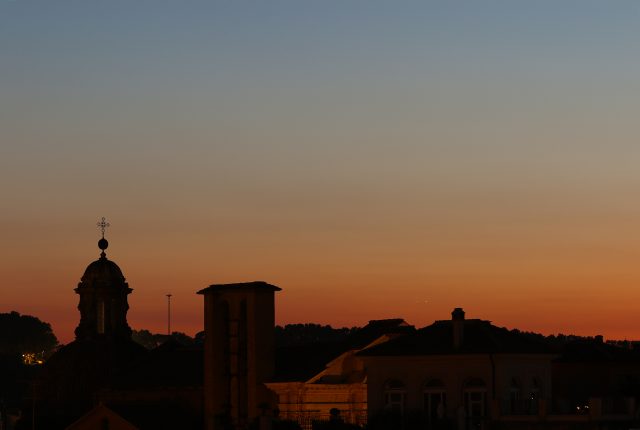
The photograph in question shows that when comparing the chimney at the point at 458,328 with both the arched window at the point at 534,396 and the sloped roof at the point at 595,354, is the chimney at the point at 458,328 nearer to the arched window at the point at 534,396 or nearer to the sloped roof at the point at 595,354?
the arched window at the point at 534,396

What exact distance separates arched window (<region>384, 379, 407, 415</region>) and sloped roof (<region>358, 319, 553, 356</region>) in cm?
148

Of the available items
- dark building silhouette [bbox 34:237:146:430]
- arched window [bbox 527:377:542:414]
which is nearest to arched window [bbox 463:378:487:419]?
arched window [bbox 527:377:542:414]

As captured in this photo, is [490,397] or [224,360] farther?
[224,360]

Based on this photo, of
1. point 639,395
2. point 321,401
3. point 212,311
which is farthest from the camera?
point 212,311

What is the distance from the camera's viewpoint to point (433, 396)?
85.4 meters

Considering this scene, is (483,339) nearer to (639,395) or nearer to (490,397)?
(490,397)

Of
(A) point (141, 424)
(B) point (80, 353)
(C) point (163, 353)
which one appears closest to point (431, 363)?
(A) point (141, 424)

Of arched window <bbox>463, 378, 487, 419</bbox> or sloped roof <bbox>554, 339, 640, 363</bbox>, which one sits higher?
sloped roof <bbox>554, 339, 640, 363</bbox>

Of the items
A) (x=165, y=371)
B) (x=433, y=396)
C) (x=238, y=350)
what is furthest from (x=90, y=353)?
(x=433, y=396)

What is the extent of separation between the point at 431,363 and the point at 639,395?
11.6m

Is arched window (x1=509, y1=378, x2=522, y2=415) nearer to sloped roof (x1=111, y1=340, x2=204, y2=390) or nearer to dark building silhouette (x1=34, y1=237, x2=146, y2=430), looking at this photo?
sloped roof (x1=111, y1=340, x2=204, y2=390)

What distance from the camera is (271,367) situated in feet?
337

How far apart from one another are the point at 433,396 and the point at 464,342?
3.08 metres

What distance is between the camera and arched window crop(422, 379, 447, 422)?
84.7m
